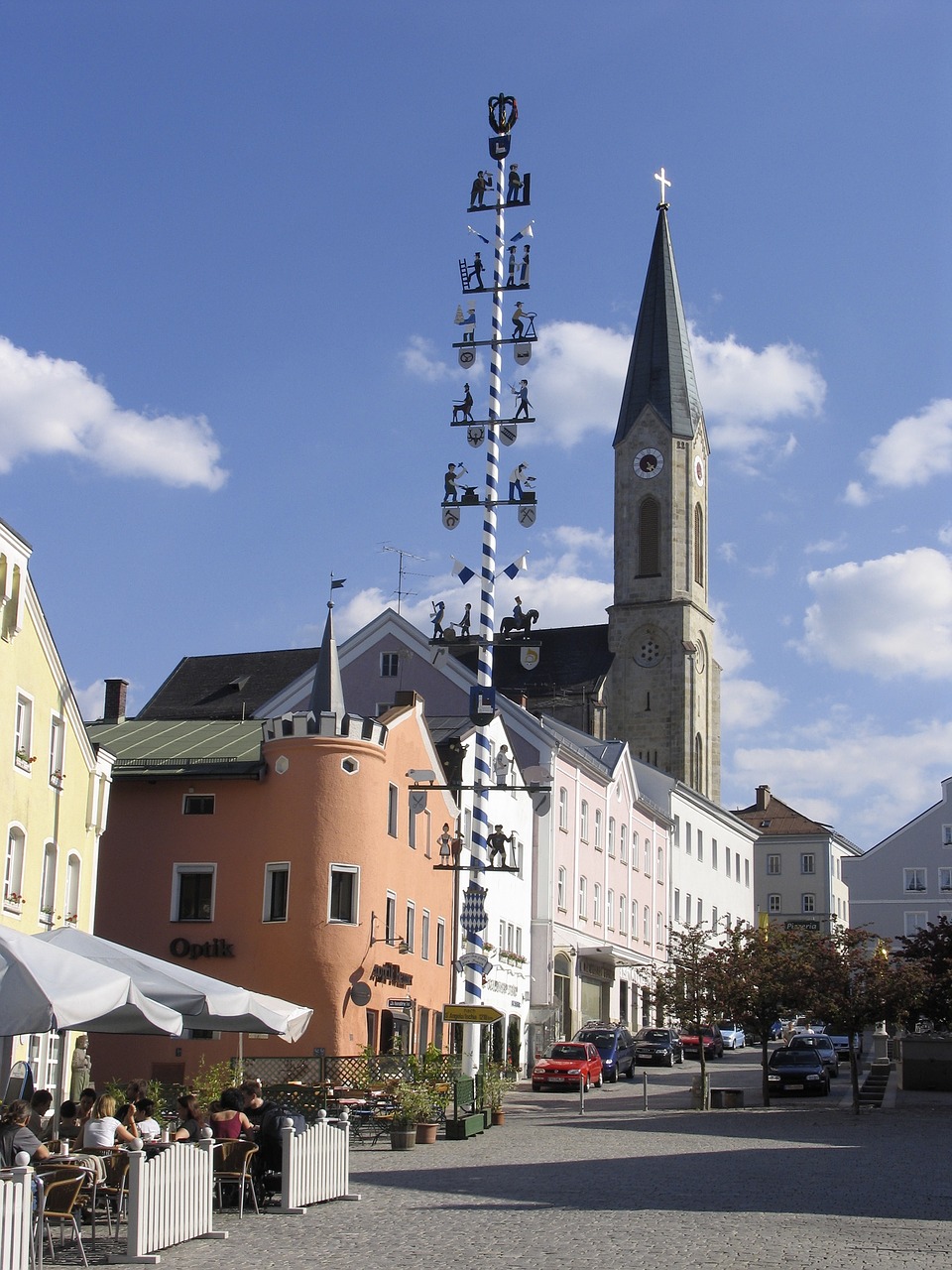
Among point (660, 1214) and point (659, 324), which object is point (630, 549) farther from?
point (660, 1214)

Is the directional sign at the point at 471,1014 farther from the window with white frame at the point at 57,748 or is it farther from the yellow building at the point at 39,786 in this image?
the window with white frame at the point at 57,748

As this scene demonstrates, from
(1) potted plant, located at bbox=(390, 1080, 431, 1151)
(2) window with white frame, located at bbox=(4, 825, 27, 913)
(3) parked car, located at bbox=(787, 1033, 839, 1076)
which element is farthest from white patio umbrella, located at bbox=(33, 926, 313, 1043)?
(3) parked car, located at bbox=(787, 1033, 839, 1076)

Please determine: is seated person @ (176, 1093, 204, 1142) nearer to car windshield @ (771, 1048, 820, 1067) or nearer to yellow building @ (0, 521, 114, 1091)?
yellow building @ (0, 521, 114, 1091)

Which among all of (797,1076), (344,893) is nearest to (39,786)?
(344,893)

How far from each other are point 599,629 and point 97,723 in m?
60.8

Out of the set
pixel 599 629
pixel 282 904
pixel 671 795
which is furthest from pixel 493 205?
pixel 599 629

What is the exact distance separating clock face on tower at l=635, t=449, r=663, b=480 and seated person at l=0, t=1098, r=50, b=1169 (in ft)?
312

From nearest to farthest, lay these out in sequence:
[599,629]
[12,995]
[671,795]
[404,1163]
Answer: [12,995] < [404,1163] < [671,795] < [599,629]

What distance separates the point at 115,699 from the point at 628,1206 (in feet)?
118

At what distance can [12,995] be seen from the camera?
14.8m

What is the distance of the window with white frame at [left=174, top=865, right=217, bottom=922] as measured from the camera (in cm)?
3850

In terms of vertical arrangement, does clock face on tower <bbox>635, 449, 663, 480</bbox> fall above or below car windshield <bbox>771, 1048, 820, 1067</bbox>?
above

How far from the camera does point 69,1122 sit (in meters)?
16.9

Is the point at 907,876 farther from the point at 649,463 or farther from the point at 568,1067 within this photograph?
the point at 568,1067
